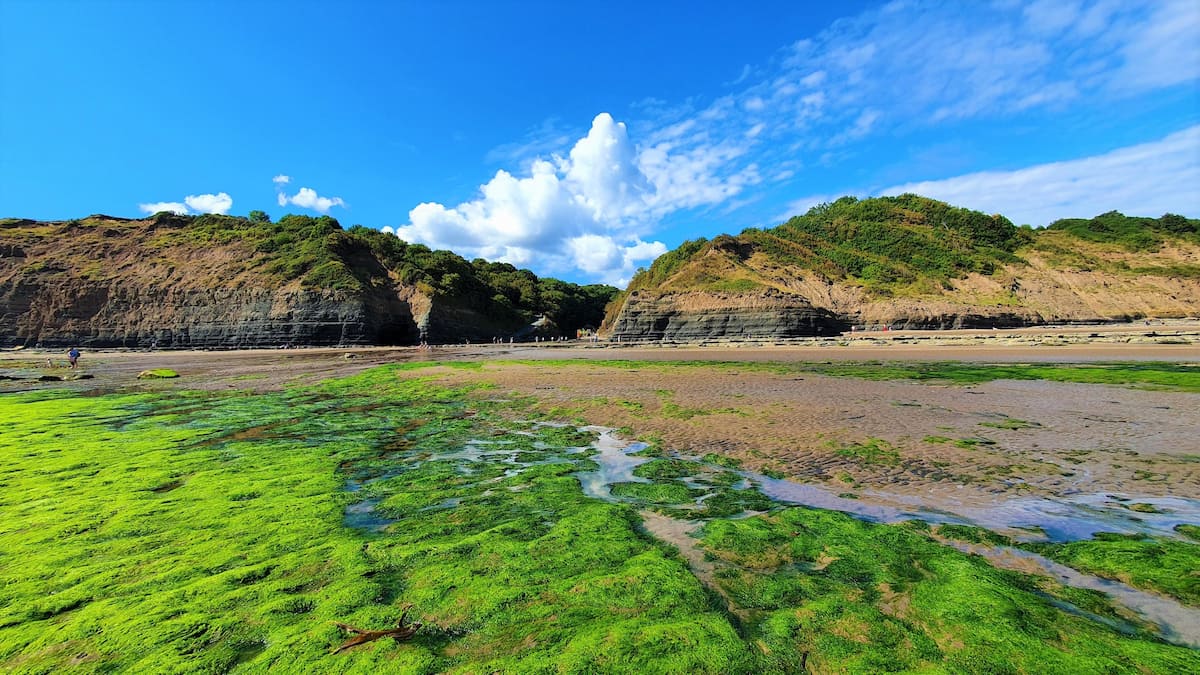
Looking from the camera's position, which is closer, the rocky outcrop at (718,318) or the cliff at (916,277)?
the rocky outcrop at (718,318)

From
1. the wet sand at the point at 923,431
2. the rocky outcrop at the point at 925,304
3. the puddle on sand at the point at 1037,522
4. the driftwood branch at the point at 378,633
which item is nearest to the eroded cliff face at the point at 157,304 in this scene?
the rocky outcrop at the point at 925,304

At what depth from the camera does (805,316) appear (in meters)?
53.3

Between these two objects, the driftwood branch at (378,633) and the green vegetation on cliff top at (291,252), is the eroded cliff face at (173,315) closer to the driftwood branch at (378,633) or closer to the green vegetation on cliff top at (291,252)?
the green vegetation on cliff top at (291,252)

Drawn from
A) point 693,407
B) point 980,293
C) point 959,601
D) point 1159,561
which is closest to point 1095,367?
point 693,407

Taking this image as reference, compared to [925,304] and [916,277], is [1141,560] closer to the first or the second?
[925,304]

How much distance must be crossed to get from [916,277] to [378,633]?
77.2 m

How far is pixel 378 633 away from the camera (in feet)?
11.5

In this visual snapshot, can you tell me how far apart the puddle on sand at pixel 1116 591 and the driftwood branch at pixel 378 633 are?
535cm

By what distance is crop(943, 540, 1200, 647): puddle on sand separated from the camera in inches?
136

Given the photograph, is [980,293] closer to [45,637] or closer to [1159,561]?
[1159,561]

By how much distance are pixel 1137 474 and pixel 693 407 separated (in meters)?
8.41

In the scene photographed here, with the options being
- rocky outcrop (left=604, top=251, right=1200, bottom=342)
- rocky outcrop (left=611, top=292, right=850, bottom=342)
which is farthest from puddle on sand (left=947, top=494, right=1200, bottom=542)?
rocky outcrop (left=611, top=292, right=850, bottom=342)

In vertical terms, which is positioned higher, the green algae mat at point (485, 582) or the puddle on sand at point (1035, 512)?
the green algae mat at point (485, 582)

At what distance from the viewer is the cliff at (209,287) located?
58.2m
